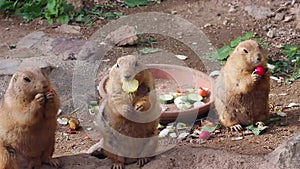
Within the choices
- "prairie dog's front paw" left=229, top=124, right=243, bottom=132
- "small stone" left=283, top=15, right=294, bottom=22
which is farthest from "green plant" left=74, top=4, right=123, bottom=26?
"prairie dog's front paw" left=229, top=124, right=243, bottom=132

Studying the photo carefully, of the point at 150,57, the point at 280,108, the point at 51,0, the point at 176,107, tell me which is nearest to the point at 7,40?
the point at 51,0

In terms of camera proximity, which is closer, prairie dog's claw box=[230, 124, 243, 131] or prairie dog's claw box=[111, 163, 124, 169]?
prairie dog's claw box=[111, 163, 124, 169]

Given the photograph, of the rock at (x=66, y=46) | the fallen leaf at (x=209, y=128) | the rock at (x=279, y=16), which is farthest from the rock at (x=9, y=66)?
the rock at (x=279, y=16)

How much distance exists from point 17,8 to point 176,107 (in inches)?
188

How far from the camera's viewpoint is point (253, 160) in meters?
6.37

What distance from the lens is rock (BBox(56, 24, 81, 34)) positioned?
1161 cm

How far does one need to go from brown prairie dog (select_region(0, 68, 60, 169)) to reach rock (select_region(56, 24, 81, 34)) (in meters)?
5.29

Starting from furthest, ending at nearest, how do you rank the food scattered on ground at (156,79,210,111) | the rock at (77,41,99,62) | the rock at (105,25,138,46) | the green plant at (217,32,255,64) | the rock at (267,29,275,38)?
the rock at (267,29,275,38) → the rock at (105,25,138,46) → the rock at (77,41,99,62) → the green plant at (217,32,255,64) → the food scattered on ground at (156,79,210,111)

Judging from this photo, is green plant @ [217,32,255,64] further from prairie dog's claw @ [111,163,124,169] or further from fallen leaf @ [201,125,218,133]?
prairie dog's claw @ [111,163,124,169]

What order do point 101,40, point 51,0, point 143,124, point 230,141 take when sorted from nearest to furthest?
point 143,124, point 230,141, point 101,40, point 51,0

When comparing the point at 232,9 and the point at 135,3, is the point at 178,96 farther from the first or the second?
the point at 135,3

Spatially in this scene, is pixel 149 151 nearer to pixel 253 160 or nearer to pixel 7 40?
pixel 253 160

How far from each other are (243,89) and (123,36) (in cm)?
354

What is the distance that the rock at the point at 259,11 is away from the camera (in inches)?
471
